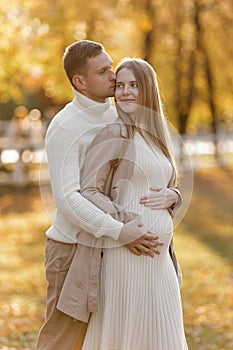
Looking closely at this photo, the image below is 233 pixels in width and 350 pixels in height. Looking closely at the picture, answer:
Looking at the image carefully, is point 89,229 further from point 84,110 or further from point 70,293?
point 84,110

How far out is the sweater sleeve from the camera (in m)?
3.61

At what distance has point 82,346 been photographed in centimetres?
391

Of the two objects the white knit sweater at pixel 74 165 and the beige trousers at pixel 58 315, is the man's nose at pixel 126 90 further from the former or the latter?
the beige trousers at pixel 58 315

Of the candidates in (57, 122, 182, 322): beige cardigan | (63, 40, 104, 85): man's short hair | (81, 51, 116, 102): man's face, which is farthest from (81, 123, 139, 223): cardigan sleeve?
(63, 40, 104, 85): man's short hair

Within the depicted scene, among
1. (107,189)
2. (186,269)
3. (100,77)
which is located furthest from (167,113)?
(186,269)

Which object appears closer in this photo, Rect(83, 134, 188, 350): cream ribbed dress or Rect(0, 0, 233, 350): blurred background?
Rect(83, 134, 188, 350): cream ribbed dress

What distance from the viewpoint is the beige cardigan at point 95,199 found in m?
3.63

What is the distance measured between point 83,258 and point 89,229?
187 mm

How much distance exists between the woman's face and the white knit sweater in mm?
155

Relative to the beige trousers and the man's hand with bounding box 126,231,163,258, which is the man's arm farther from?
the beige trousers

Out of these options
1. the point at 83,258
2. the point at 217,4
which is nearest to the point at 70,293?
the point at 83,258

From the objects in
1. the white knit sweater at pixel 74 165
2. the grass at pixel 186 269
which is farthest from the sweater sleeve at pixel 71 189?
the grass at pixel 186 269

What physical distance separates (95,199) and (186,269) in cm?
→ 727

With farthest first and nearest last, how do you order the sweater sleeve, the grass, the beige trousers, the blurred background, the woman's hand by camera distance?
1. the blurred background
2. the grass
3. the beige trousers
4. the woman's hand
5. the sweater sleeve
